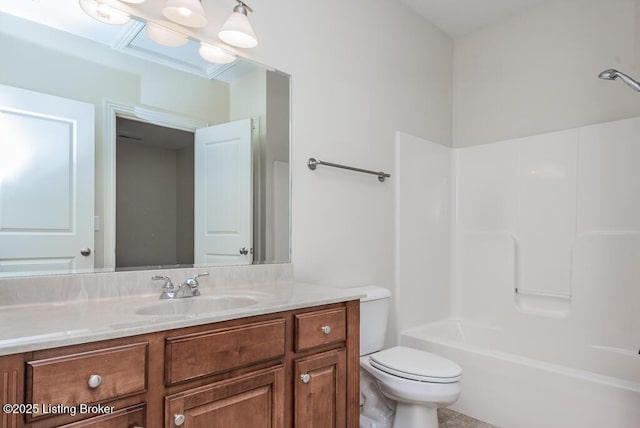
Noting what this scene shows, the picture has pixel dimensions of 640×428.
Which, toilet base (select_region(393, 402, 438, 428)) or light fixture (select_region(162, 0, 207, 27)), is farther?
toilet base (select_region(393, 402, 438, 428))

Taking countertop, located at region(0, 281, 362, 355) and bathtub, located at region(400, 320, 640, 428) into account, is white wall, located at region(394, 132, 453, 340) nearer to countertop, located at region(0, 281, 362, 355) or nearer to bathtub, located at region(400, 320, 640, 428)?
bathtub, located at region(400, 320, 640, 428)

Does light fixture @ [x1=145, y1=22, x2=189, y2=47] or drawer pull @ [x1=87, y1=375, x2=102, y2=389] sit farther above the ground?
light fixture @ [x1=145, y1=22, x2=189, y2=47]

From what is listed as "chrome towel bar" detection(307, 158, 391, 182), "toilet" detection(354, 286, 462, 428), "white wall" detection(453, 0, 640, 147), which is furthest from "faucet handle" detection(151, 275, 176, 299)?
"white wall" detection(453, 0, 640, 147)

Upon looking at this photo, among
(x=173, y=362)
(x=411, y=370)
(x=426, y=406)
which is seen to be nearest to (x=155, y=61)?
(x=173, y=362)

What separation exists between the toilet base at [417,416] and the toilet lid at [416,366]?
0.19 m

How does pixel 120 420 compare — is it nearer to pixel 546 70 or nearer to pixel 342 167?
pixel 342 167

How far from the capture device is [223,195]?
5.71 ft

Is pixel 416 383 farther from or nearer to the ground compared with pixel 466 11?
nearer to the ground

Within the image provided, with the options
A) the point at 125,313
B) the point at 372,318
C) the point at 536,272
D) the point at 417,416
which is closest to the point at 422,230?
the point at 536,272

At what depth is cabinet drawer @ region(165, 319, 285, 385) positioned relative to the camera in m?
1.02

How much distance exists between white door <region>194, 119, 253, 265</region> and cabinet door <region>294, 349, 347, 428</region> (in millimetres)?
601

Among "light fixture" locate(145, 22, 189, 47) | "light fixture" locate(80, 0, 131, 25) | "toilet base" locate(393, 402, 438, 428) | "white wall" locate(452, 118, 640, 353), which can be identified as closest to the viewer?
"light fixture" locate(80, 0, 131, 25)

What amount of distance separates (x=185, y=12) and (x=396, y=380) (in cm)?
179

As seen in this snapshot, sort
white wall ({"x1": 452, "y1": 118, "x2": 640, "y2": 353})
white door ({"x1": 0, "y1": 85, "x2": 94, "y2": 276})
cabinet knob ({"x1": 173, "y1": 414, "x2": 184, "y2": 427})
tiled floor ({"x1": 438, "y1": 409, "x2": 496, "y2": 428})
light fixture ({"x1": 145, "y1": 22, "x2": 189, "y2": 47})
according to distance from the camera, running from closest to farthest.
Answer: cabinet knob ({"x1": 173, "y1": 414, "x2": 184, "y2": 427}), white door ({"x1": 0, "y1": 85, "x2": 94, "y2": 276}), light fixture ({"x1": 145, "y1": 22, "x2": 189, "y2": 47}), tiled floor ({"x1": 438, "y1": 409, "x2": 496, "y2": 428}), white wall ({"x1": 452, "y1": 118, "x2": 640, "y2": 353})
